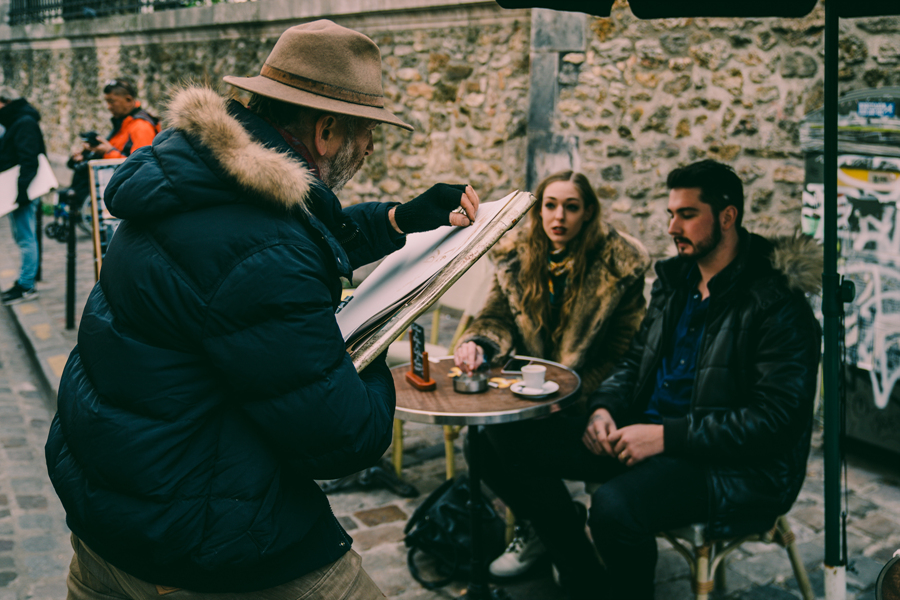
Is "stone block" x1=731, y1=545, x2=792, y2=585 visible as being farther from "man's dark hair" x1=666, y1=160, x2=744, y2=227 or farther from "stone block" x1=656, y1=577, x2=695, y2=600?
"man's dark hair" x1=666, y1=160, x2=744, y2=227

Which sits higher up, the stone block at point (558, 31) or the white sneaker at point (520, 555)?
the stone block at point (558, 31)

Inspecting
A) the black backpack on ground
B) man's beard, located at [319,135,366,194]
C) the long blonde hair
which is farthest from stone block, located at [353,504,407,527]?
man's beard, located at [319,135,366,194]

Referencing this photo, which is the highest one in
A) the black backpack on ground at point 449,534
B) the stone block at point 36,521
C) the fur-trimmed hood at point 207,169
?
the fur-trimmed hood at point 207,169

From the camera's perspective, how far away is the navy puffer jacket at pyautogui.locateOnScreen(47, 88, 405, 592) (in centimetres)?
133

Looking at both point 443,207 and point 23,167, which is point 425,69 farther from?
point 443,207

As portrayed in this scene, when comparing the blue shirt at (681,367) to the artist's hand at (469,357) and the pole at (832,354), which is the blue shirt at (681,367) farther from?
the artist's hand at (469,357)

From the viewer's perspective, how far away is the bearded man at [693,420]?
2531mm

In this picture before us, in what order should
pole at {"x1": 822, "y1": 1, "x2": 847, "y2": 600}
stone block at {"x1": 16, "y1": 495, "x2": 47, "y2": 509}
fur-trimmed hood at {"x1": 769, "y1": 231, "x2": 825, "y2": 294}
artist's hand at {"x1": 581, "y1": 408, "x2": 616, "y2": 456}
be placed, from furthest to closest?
stone block at {"x1": 16, "y1": 495, "x2": 47, "y2": 509} → artist's hand at {"x1": 581, "y1": 408, "x2": 616, "y2": 456} → fur-trimmed hood at {"x1": 769, "y1": 231, "x2": 825, "y2": 294} → pole at {"x1": 822, "y1": 1, "x2": 847, "y2": 600}

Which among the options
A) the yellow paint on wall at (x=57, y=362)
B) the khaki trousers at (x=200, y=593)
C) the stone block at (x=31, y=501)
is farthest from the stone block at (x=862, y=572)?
the yellow paint on wall at (x=57, y=362)

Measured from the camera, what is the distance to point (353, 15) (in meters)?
8.38

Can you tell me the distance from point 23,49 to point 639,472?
19044mm

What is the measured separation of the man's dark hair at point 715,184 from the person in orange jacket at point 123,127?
17.3 ft

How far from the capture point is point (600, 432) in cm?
286

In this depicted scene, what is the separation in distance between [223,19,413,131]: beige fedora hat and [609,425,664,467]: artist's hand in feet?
5.21
